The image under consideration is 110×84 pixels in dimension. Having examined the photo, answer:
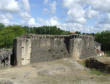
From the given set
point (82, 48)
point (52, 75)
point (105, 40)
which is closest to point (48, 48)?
point (82, 48)

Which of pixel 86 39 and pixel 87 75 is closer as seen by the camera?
pixel 87 75

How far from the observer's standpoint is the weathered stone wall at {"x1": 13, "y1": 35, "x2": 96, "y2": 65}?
19.5 metres

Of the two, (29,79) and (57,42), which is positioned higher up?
(57,42)

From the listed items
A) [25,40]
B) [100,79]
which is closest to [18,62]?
[25,40]

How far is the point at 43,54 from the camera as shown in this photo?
2091cm

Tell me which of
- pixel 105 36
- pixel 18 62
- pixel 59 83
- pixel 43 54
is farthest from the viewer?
pixel 105 36

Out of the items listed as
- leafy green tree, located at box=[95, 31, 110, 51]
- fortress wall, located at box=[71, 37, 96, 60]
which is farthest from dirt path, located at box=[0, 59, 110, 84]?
leafy green tree, located at box=[95, 31, 110, 51]

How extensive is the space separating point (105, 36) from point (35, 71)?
143 ft

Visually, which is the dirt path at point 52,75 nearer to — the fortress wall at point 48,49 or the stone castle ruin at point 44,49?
the fortress wall at point 48,49

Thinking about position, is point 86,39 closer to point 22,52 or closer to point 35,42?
point 35,42

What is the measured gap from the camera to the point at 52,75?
16469 mm

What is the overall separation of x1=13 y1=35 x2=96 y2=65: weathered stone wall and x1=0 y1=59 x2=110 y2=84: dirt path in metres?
1.05

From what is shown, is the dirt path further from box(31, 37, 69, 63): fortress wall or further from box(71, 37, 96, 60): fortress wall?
box(71, 37, 96, 60): fortress wall

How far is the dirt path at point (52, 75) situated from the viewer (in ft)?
47.5
